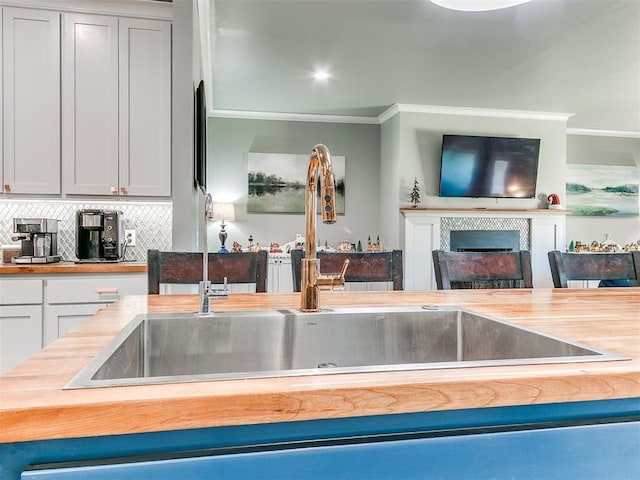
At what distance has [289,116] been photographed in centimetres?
582

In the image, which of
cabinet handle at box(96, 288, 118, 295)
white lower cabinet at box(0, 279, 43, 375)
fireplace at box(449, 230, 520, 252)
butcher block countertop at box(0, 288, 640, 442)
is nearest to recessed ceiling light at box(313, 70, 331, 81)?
fireplace at box(449, 230, 520, 252)

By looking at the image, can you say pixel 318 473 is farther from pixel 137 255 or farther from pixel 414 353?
pixel 137 255

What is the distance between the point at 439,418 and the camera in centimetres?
49

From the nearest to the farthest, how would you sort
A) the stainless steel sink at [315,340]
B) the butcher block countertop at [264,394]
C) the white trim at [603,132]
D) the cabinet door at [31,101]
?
the butcher block countertop at [264,394] → the stainless steel sink at [315,340] → the cabinet door at [31,101] → the white trim at [603,132]

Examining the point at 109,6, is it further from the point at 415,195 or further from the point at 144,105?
the point at 415,195

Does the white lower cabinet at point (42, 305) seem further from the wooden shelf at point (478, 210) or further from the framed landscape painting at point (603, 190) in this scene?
the framed landscape painting at point (603, 190)

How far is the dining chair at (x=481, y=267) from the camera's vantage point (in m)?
1.64

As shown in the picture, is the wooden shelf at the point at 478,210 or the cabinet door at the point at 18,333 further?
the wooden shelf at the point at 478,210

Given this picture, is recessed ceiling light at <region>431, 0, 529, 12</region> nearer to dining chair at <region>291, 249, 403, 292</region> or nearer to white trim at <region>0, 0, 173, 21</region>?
dining chair at <region>291, 249, 403, 292</region>

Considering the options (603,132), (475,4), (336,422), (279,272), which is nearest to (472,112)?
(603,132)

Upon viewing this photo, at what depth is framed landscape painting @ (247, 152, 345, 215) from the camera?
18.9ft

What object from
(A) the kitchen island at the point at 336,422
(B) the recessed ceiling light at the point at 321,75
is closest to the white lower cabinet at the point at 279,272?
(B) the recessed ceiling light at the point at 321,75

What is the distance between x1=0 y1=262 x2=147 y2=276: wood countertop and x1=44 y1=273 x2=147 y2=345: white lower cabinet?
0.04 metres

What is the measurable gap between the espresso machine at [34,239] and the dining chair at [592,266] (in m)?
2.58
